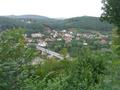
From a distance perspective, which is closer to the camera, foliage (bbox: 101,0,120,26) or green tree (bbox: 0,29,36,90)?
green tree (bbox: 0,29,36,90)

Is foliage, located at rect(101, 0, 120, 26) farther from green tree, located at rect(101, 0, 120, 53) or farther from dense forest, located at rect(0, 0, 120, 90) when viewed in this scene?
dense forest, located at rect(0, 0, 120, 90)

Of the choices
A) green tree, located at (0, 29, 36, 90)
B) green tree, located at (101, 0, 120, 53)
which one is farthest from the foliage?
green tree, located at (0, 29, 36, 90)

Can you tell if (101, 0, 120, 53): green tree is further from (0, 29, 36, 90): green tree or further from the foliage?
(0, 29, 36, 90): green tree

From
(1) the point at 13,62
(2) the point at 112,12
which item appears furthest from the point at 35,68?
(2) the point at 112,12

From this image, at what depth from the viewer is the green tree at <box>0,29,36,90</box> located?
4.39m

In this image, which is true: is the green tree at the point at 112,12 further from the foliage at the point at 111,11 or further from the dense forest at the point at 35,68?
the dense forest at the point at 35,68

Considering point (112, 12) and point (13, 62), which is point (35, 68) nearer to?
point (13, 62)

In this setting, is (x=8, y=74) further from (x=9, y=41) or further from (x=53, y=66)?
(x=53, y=66)

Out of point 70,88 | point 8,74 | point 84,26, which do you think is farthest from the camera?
point 84,26

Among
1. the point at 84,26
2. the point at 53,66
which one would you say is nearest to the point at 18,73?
the point at 53,66

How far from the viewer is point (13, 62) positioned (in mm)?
4535

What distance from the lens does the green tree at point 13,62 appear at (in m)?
4.39

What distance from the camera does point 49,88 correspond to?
271 inches

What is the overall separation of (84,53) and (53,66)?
552 cm
